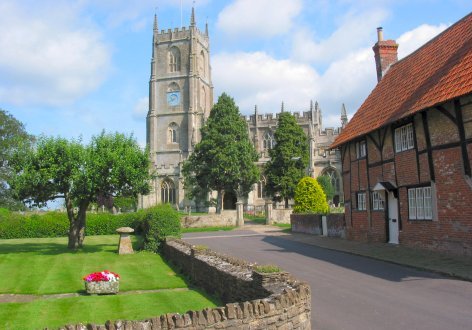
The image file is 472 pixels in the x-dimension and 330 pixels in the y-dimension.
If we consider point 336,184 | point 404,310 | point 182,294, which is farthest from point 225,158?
point 404,310

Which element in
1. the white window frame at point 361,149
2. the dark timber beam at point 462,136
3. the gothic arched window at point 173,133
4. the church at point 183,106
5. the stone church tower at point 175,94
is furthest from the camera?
the gothic arched window at point 173,133

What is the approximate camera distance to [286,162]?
50.3 metres

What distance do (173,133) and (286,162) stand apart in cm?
3098

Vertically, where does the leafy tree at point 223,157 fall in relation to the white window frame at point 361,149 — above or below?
above

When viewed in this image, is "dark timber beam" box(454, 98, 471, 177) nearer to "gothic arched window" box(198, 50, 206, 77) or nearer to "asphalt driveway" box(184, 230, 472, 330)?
"asphalt driveway" box(184, 230, 472, 330)

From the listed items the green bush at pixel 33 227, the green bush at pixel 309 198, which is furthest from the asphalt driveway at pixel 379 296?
the green bush at pixel 33 227

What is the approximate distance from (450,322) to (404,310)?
3.56 feet

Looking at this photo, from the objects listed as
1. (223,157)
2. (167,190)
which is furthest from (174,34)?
(223,157)

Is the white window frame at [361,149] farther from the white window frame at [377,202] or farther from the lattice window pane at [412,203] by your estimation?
the lattice window pane at [412,203]

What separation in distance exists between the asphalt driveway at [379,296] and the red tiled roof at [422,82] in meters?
6.13

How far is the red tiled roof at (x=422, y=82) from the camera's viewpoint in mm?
15668

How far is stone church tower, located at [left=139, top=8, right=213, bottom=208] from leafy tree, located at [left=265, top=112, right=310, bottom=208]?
2437 cm

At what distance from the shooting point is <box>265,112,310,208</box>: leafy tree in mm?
50188

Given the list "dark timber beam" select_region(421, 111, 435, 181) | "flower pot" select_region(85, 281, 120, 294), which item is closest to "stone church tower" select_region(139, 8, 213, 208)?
"dark timber beam" select_region(421, 111, 435, 181)
